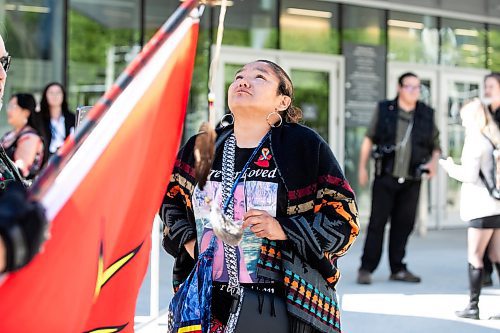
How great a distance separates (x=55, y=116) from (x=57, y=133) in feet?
0.70

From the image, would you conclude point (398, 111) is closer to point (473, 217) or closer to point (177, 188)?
point (473, 217)

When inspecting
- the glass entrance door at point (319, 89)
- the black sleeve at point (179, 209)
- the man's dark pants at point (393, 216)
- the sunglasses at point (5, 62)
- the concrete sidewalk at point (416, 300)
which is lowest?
the concrete sidewalk at point (416, 300)

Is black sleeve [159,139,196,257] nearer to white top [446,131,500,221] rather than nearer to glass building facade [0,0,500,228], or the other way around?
white top [446,131,500,221]

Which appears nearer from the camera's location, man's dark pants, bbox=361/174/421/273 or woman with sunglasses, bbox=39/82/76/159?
woman with sunglasses, bbox=39/82/76/159

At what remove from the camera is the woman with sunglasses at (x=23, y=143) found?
6.71 m

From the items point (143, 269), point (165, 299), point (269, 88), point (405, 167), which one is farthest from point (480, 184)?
point (143, 269)

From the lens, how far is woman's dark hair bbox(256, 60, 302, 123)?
3.16m

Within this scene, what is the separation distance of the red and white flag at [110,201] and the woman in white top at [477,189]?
4697 mm

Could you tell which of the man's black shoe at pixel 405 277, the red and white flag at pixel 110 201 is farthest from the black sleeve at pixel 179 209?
the man's black shoe at pixel 405 277

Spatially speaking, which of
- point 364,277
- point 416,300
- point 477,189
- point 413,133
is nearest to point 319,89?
point 413,133

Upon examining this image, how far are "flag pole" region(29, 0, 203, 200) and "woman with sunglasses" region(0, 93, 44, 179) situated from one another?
4.56 m

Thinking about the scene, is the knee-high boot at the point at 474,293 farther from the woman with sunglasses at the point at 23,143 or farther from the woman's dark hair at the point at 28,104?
the woman's dark hair at the point at 28,104

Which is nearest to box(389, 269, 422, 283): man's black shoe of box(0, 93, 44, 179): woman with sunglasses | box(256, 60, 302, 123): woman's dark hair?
box(0, 93, 44, 179): woman with sunglasses

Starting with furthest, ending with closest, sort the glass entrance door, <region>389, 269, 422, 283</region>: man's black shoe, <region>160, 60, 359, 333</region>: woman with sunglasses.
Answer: the glass entrance door
<region>389, 269, 422, 283</region>: man's black shoe
<region>160, 60, 359, 333</region>: woman with sunglasses
